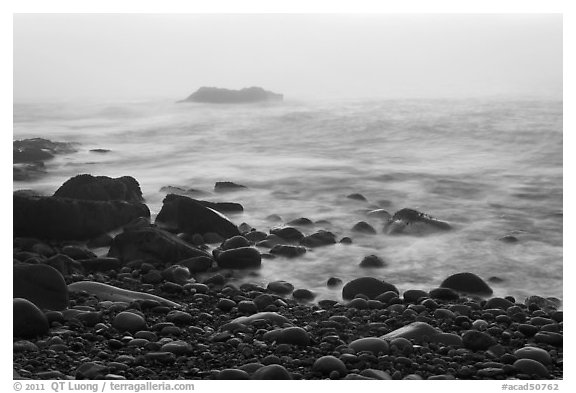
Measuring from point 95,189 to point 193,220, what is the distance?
1241mm

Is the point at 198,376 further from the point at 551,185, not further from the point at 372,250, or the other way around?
the point at 551,185

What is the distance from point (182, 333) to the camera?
4.41 metres

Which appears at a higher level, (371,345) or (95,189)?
(95,189)

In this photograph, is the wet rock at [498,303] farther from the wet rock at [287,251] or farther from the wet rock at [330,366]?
the wet rock at [287,251]

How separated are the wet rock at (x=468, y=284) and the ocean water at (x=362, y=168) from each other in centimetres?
21

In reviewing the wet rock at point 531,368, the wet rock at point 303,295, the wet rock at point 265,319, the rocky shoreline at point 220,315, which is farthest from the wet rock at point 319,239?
the wet rock at point 531,368

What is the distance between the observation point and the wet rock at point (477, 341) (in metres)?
4.24

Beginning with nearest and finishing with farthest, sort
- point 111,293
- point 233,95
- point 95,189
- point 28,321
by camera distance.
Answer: point 28,321 < point 111,293 < point 95,189 < point 233,95

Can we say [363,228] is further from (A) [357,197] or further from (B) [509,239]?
(B) [509,239]

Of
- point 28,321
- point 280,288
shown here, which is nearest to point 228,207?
point 280,288

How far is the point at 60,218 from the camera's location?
6465 mm

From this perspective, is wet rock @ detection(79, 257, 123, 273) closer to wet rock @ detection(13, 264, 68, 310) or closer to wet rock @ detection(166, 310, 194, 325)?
wet rock @ detection(13, 264, 68, 310)
